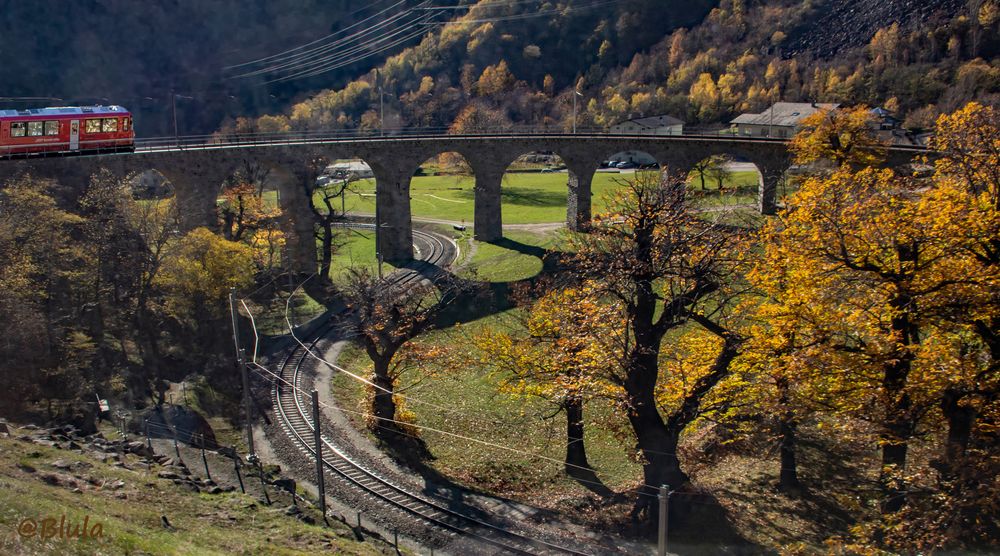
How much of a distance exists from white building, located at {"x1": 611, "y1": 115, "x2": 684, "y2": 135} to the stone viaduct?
89.1 feet

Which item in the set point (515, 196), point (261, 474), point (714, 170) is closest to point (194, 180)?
point (261, 474)

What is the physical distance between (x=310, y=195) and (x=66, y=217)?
16.8 m

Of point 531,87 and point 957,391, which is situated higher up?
point 531,87

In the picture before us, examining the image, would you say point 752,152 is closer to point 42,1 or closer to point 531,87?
point 531,87

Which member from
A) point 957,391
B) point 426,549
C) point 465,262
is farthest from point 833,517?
point 465,262

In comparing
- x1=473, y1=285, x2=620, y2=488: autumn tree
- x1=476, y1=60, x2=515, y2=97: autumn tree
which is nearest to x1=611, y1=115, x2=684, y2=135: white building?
x1=476, y1=60, x2=515, y2=97: autumn tree

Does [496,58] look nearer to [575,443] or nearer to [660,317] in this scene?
[575,443]

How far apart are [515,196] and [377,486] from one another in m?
56.7

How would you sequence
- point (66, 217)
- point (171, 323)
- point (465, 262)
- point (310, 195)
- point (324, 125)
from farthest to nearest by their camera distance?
point (324, 125), point (465, 262), point (310, 195), point (171, 323), point (66, 217)

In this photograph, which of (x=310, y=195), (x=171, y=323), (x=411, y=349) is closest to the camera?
(x=411, y=349)

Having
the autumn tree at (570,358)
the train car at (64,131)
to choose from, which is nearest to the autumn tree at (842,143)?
the autumn tree at (570,358)

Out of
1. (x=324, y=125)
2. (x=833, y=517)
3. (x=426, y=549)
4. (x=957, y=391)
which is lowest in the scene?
(x=426, y=549)

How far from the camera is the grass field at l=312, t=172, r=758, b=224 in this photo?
66750mm

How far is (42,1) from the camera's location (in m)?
121
